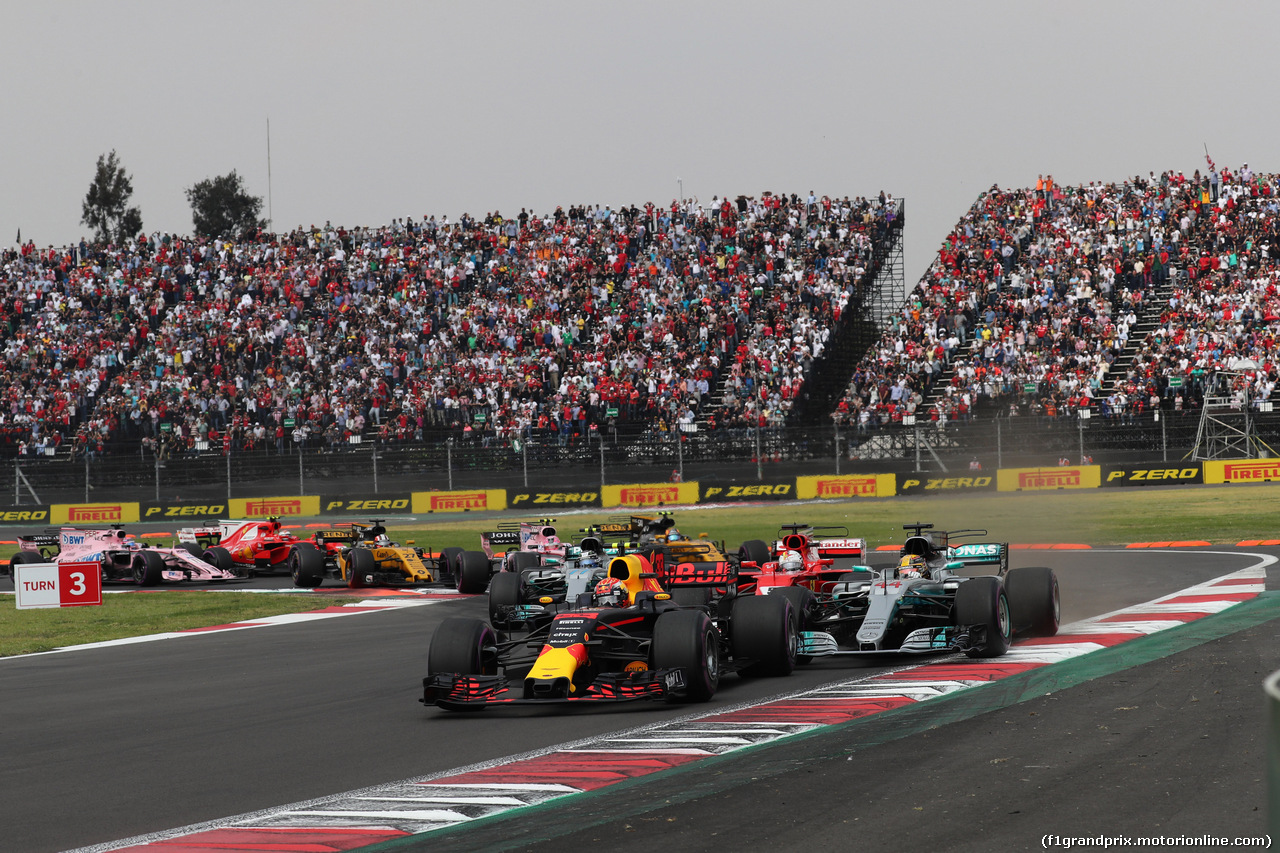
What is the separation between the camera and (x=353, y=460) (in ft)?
130

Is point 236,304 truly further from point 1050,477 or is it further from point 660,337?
point 1050,477

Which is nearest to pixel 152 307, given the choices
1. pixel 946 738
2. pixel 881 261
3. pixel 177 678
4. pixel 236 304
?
pixel 236 304

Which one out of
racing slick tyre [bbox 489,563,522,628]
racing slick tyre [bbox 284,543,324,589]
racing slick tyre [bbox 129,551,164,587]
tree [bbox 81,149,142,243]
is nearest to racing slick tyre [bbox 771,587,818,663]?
racing slick tyre [bbox 489,563,522,628]

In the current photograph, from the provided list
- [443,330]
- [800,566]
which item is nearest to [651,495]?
[443,330]

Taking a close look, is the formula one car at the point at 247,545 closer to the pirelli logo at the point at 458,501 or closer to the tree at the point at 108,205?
the pirelli logo at the point at 458,501

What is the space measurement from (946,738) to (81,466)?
1500 inches

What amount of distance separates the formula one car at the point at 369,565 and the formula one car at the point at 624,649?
10248mm

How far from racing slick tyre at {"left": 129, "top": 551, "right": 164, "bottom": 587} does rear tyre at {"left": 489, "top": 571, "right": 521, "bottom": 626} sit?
31.6ft

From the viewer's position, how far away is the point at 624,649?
10.8m

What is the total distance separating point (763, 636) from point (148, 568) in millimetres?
15359

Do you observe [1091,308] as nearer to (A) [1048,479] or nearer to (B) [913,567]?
(A) [1048,479]

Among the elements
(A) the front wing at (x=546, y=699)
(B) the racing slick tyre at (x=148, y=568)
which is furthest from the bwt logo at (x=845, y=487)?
(A) the front wing at (x=546, y=699)

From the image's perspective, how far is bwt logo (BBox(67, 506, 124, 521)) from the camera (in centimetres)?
4128

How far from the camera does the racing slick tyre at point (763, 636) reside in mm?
11320
